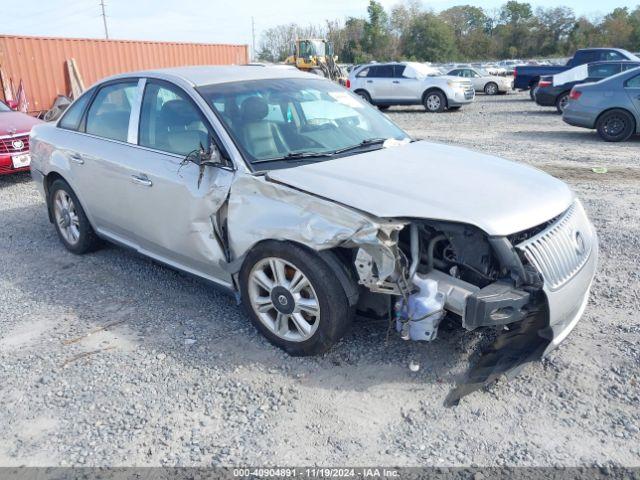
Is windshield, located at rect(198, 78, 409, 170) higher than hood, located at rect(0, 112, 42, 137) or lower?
higher

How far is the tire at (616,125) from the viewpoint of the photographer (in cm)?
1100

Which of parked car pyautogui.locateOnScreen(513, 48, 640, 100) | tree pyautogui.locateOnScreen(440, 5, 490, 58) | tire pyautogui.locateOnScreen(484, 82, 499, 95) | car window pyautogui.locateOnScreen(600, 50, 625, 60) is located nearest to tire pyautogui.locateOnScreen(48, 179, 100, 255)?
parked car pyautogui.locateOnScreen(513, 48, 640, 100)

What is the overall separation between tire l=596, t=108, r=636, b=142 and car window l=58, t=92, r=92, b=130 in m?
10.0

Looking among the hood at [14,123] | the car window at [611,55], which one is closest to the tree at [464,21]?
the car window at [611,55]

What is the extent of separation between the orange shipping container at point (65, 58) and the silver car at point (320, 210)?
39.0 feet

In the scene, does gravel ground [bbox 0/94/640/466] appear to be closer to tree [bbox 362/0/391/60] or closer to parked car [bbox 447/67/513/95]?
parked car [bbox 447/67/513/95]

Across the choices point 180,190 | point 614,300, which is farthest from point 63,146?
point 614,300

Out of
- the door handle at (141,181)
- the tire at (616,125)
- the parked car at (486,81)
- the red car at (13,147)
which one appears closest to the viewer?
the door handle at (141,181)

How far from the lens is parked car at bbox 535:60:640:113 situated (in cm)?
1576

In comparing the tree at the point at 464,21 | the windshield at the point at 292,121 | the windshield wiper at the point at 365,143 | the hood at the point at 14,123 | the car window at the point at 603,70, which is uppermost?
the tree at the point at 464,21

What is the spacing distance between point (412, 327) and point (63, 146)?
12.4 ft

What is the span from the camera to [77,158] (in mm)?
4938

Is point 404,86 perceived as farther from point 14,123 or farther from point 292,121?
point 292,121

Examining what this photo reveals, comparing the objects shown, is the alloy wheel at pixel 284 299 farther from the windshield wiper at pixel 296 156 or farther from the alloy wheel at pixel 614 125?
the alloy wheel at pixel 614 125
